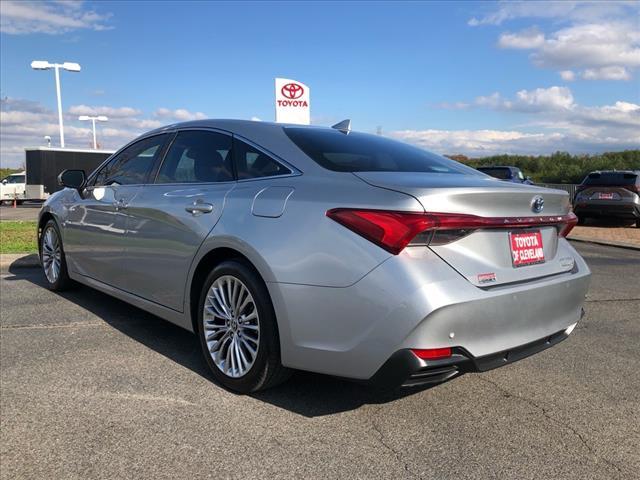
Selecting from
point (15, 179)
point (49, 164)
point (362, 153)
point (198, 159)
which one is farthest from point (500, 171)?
point (15, 179)

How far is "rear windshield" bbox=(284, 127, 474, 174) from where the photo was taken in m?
3.22

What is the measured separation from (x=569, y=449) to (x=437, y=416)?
2.15 feet

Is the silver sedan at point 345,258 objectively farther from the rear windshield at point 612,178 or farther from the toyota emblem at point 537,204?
the rear windshield at point 612,178

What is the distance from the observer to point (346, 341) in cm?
265

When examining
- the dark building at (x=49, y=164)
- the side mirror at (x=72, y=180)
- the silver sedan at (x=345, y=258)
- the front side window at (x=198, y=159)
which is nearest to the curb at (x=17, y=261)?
the side mirror at (x=72, y=180)

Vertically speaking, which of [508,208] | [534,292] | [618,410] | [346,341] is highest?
[508,208]

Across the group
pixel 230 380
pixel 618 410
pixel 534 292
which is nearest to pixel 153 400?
pixel 230 380

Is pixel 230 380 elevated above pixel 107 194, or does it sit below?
below

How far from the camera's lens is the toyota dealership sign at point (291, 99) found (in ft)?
43.5

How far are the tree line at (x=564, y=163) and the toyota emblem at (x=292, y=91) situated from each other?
821 inches

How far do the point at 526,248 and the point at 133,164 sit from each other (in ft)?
10.5

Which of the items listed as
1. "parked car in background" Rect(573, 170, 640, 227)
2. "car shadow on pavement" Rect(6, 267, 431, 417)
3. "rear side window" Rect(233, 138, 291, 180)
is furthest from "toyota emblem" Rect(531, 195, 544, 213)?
"parked car in background" Rect(573, 170, 640, 227)

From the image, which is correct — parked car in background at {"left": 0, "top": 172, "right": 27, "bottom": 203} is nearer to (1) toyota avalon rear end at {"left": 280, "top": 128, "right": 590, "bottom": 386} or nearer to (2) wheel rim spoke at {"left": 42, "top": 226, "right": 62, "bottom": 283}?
(2) wheel rim spoke at {"left": 42, "top": 226, "right": 62, "bottom": 283}

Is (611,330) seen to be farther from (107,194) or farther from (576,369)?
(107,194)
